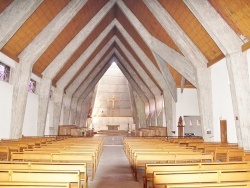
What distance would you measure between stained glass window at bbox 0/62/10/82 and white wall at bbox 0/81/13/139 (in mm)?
374

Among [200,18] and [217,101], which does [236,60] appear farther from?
[217,101]

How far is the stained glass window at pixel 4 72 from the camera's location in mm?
12938

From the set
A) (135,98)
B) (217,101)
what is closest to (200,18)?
(217,101)

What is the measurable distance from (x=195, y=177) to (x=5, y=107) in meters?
11.7

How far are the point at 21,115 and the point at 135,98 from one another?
2307 cm

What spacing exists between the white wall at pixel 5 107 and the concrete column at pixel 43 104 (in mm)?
4704

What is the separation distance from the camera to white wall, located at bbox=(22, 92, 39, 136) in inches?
650

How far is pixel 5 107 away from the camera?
42.9 ft

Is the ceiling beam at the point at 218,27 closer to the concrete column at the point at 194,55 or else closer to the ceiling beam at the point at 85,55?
the concrete column at the point at 194,55

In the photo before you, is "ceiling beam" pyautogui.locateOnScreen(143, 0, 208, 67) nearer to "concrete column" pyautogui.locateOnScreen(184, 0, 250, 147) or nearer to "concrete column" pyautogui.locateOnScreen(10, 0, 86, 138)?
"concrete column" pyautogui.locateOnScreen(184, 0, 250, 147)

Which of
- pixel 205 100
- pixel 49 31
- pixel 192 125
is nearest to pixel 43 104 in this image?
pixel 49 31

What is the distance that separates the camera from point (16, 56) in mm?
13945

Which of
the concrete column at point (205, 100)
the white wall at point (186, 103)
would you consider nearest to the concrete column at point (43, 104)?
the white wall at point (186, 103)

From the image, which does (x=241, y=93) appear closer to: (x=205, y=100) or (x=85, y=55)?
(x=205, y=100)
